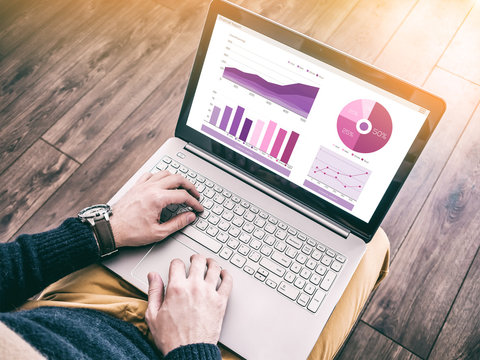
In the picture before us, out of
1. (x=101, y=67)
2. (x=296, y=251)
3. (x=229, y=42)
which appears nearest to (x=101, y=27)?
(x=101, y=67)

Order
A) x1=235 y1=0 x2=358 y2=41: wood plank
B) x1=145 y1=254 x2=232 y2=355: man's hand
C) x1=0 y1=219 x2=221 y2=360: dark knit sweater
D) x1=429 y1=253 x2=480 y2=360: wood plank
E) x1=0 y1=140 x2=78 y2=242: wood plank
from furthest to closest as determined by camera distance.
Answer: x1=235 y1=0 x2=358 y2=41: wood plank → x1=0 y1=140 x2=78 y2=242: wood plank → x1=429 y1=253 x2=480 y2=360: wood plank → x1=145 y1=254 x2=232 y2=355: man's hand → x1=0 y1=219 x2=221 y2=360: dark knit sweater

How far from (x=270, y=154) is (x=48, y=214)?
0.86 m

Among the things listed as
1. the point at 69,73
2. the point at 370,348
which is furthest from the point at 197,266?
the point at 69,73

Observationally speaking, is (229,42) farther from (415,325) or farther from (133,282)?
(415,325)

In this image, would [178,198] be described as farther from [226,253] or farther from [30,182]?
[30,182]

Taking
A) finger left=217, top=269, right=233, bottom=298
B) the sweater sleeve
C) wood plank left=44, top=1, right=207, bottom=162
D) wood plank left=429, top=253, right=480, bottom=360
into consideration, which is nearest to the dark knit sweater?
the sweater sleeve

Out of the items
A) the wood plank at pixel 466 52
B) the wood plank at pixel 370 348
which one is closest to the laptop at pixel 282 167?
the wood plank at pixel 370 348

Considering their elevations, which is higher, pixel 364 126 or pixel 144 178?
pixel 364 126

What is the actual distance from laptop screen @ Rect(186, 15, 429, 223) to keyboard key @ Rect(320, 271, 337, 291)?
0.12m

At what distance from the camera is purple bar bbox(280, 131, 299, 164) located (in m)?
0.77

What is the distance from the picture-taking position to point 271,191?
847 mm

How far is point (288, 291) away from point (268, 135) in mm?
314

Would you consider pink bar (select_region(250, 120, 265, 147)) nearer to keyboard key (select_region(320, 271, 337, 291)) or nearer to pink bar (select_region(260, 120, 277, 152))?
pink bar (select_region(260, 120, 277, 152))

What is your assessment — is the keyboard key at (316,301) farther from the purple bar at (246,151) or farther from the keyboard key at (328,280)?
the purple bar at (246,151)
